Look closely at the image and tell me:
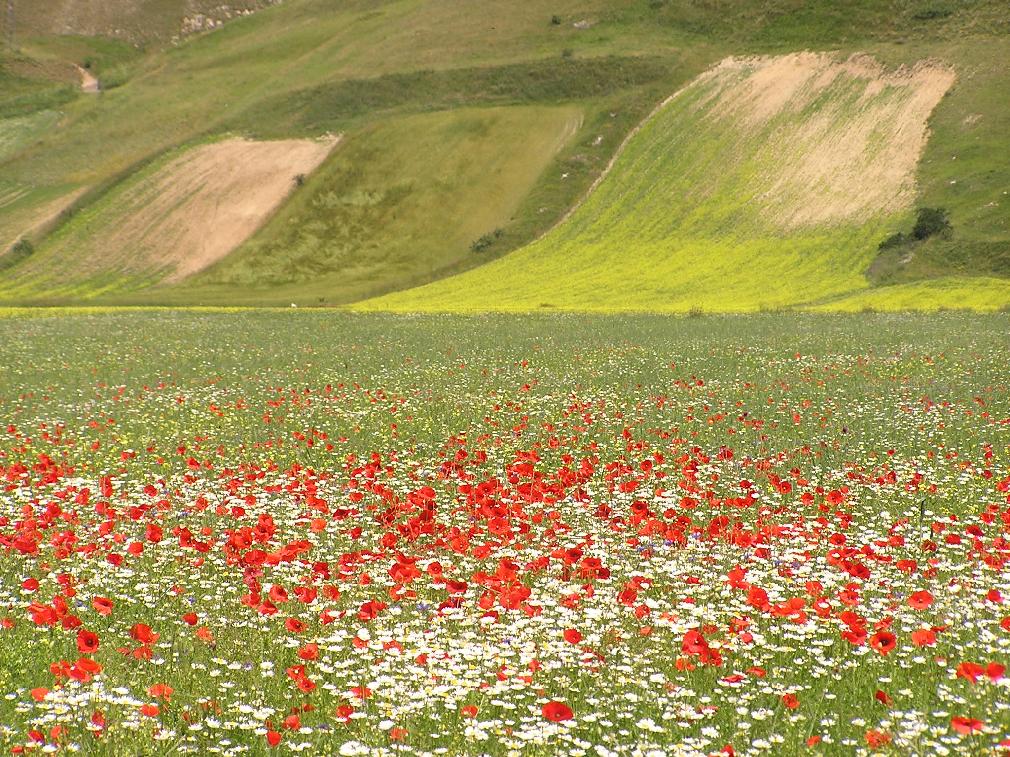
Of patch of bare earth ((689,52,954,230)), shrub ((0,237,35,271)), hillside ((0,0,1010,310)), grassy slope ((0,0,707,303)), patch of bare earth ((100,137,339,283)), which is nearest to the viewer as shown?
hillside ((0,0,1010,310))

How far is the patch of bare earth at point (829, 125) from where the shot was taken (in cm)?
7731

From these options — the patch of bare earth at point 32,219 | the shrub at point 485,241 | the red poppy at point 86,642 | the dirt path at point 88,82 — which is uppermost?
the dirt path at point 88,82

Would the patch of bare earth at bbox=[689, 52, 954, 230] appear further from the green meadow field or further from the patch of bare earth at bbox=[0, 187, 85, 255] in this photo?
the patch of bare earth at bbox=[0, 187, 85, 255]

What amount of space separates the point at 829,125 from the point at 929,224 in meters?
22.9

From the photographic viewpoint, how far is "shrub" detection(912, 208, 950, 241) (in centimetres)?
6756

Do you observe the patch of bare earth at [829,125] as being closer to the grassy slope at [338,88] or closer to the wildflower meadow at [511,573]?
the grassy slope at [338,88]

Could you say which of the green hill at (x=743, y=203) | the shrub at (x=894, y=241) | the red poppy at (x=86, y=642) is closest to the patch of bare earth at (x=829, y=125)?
the green hill at (x=743, y=203)

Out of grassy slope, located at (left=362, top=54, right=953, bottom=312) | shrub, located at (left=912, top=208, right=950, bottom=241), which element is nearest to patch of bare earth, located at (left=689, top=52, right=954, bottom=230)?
grassy slope, located at (left=362, top=54, right=953, bottom=312)

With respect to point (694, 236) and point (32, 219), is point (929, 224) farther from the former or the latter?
point (32, 219)

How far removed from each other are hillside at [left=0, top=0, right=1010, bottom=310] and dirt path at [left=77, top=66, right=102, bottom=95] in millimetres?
43472

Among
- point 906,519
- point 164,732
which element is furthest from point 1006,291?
point 164,732

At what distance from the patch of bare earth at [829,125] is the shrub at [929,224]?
16.7 feet

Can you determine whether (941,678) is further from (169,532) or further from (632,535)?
(169,532)

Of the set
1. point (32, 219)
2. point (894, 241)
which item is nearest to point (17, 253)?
point (32, 219)
